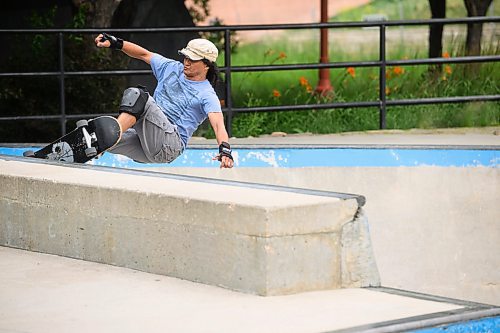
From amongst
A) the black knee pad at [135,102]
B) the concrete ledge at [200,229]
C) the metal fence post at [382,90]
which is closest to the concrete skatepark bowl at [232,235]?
the concrete ledge at [200,229]

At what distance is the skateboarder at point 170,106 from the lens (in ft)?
28.5

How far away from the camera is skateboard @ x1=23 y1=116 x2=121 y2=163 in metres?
8.51

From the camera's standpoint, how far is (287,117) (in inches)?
623

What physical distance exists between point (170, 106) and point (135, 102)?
1.35 feet

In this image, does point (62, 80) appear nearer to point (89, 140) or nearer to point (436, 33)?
point (89, 140)

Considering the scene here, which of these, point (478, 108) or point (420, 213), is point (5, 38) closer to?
point (478, 108)

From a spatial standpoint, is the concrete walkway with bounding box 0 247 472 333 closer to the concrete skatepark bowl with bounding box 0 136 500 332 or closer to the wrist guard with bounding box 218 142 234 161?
the concrete skatepark bowl with bounding box 0 136 500 332

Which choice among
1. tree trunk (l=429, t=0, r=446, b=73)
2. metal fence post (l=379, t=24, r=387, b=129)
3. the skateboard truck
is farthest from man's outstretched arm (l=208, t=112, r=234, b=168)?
tree trunk (l=429, t=0, r=446, b=73)

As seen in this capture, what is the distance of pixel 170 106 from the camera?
8.98 metres

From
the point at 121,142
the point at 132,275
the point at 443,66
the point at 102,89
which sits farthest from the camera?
the point at 443,66

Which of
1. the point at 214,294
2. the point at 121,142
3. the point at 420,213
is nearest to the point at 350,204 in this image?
the point at 214,294

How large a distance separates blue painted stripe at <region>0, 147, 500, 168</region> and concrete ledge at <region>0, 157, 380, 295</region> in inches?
144

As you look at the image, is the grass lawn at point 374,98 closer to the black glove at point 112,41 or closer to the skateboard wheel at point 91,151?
the black glove at point 112,41

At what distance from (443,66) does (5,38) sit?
5.75m
